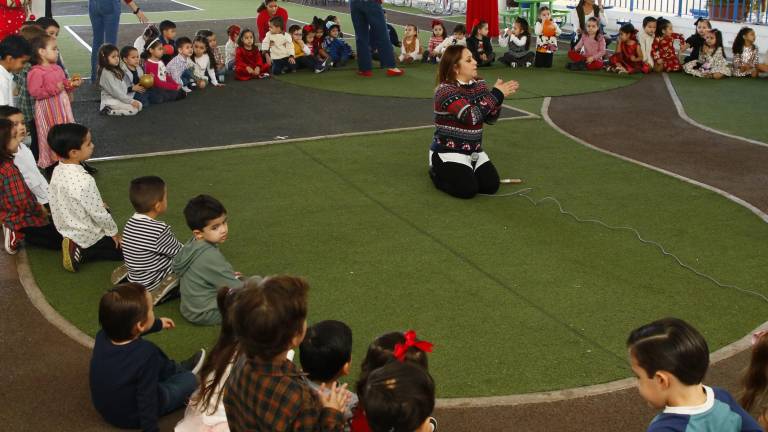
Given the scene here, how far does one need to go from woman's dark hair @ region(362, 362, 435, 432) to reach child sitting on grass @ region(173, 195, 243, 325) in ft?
8.33

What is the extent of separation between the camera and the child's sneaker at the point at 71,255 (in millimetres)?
6477

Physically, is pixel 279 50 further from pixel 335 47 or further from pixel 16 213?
pixel 16 213

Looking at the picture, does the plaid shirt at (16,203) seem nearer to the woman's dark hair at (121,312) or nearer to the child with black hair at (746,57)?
the woman's dark hair at (121,312)

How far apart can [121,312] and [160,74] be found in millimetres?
8390

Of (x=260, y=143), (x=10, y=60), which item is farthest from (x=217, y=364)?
(x=260, y=143)

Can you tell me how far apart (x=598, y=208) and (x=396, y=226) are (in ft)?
5.66

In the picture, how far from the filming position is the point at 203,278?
220 inches

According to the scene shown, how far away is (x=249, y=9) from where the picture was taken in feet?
87.6

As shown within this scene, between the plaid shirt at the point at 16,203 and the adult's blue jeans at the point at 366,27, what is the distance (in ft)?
25.6

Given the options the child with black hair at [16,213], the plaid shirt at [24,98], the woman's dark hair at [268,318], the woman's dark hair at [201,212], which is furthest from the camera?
the plaid shirt at [24,98]

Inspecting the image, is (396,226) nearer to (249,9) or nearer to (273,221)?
(273,221)

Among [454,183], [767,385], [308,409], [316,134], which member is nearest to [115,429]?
[308,409]

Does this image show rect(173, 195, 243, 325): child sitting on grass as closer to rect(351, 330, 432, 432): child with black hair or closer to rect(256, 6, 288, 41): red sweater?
rect(351, 330, 432, 432): child with black hair

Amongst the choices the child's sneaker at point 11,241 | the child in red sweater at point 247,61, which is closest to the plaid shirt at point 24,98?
the child's sneaker at point 11,241
